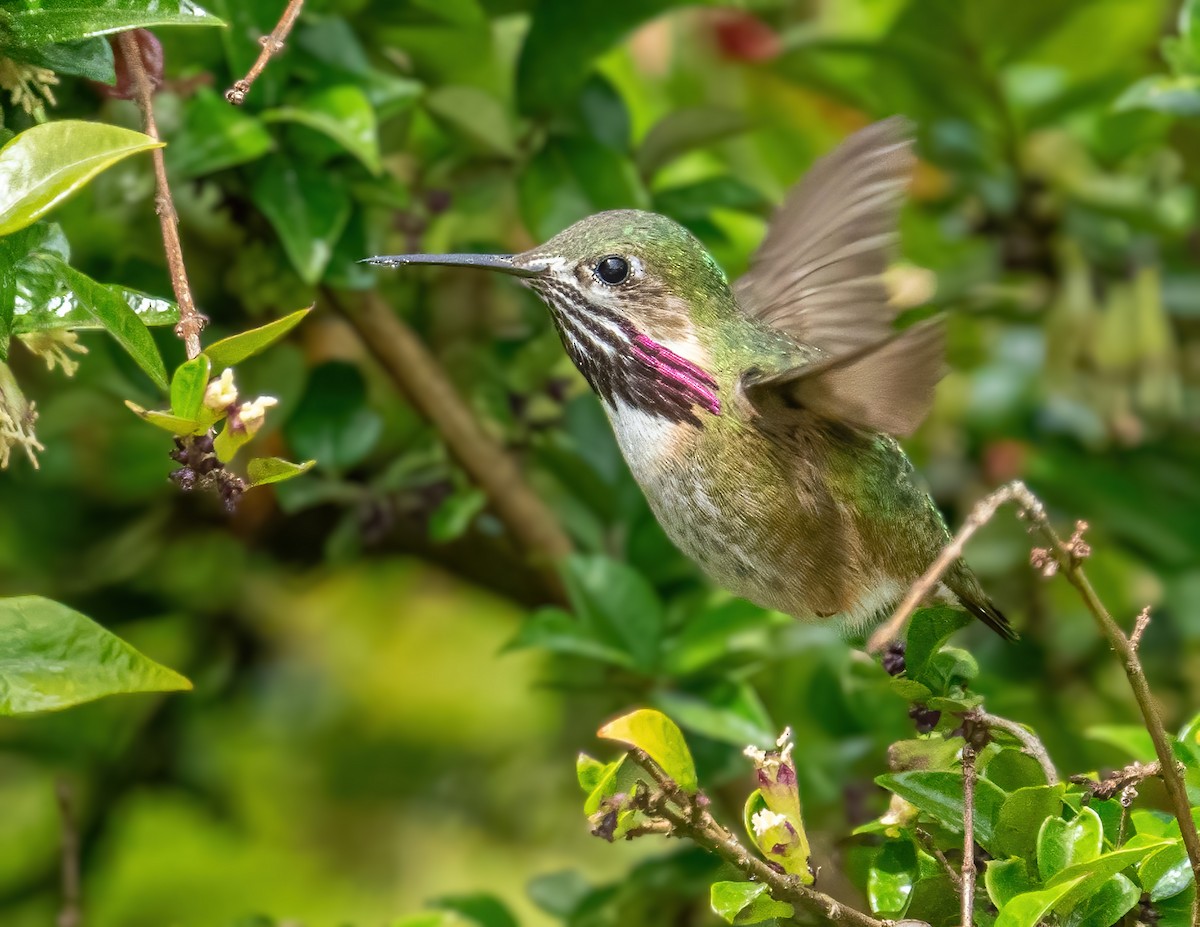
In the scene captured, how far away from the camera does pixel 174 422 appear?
1122 mm

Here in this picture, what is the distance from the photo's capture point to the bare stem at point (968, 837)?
3.72 feet

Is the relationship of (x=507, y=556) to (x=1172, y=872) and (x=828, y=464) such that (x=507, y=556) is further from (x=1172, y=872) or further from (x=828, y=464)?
(x=1172, y=872)

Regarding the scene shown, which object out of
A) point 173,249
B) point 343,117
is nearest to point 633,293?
point 343,117

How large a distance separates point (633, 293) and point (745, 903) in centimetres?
73

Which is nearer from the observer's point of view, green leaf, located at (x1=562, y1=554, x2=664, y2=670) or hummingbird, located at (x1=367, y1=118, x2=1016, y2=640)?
hummingbird, located at (x1=367, y1=118, x2=1016, y2=640)

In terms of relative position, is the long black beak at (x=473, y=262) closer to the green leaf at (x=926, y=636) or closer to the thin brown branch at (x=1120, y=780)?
the green leaf at (x=926, y=636)

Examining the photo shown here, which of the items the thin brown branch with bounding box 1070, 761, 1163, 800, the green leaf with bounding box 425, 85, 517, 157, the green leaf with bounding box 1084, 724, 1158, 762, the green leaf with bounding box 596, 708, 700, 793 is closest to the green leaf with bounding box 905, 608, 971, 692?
the thin brown branch with bounding box 1070, 761, 1163, 800

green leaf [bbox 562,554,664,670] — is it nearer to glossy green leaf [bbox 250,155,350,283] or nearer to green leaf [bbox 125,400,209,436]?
glossy green leaf [bbox 250,155,350,283]

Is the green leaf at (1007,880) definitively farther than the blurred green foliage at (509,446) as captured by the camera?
No

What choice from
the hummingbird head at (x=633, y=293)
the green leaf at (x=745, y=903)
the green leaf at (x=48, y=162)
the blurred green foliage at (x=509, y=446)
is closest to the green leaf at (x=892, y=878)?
the blurred green foliage at (x=509, y=446)

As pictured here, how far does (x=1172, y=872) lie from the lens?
1243 mm

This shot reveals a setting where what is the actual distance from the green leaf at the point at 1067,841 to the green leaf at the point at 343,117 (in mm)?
998

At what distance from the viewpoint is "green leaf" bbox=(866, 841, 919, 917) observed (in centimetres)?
128

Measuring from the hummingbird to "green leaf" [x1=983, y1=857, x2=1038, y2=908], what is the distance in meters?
0.46
